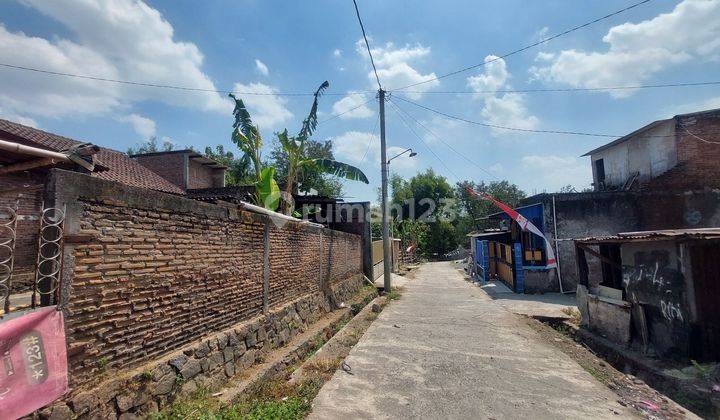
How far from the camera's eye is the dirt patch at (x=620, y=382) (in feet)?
15.4

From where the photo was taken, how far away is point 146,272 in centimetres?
386

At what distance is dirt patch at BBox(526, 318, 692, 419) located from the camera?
468 cm

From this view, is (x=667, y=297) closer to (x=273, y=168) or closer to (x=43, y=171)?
(x=273, y=168)

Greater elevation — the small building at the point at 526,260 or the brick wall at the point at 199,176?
the brick wall at the point at 199,176

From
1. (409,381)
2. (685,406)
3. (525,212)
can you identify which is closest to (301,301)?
(409,381)

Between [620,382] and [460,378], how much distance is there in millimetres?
2727

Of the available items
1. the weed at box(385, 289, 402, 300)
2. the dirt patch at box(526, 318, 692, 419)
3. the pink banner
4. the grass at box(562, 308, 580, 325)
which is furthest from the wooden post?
the grass at box(562, 308, 580, 325)

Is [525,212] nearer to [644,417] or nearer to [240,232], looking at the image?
[644,417]

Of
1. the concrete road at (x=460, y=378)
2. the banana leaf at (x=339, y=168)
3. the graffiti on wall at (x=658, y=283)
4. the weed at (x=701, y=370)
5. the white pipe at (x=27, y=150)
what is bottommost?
the concrete road at (x=460, y=378)

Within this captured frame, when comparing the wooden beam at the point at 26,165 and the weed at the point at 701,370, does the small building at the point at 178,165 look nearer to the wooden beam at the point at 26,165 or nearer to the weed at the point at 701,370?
the wooden beam at the point at 26,165

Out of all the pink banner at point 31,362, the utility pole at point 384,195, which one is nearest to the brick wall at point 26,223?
the pink banner at point 31,362

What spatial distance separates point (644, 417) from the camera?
14.7ft

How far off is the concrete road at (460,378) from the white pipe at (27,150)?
12.5ft

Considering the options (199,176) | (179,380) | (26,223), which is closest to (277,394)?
(179,380)
